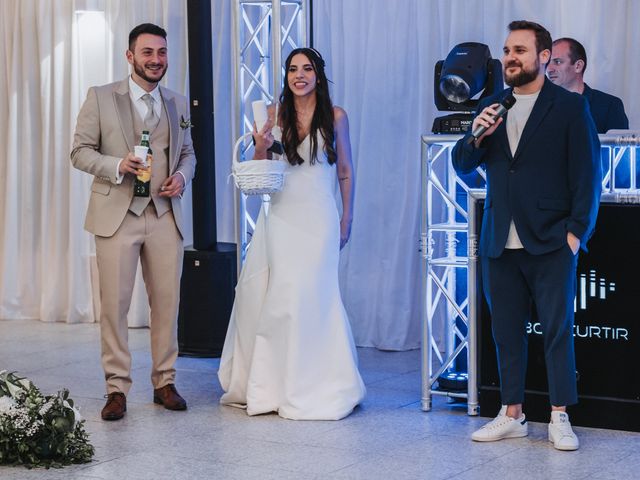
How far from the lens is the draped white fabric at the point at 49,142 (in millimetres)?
8258

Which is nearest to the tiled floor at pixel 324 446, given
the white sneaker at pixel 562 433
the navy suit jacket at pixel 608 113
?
the white sneaker at pixel 562 433

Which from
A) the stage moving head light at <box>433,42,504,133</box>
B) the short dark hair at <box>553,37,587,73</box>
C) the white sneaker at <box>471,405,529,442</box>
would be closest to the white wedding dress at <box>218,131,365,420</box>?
the stage moving head light at <box>433,42,504,133</box>

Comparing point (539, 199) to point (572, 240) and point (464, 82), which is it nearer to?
point (572, 240)

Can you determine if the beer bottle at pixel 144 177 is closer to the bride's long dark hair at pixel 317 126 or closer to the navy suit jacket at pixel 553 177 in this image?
the bride's long dark hair at pixel 317 126

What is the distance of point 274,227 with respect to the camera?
536cm

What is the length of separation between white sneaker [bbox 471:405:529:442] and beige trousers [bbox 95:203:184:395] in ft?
5.18

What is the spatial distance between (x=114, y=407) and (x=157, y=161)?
115 centimetres

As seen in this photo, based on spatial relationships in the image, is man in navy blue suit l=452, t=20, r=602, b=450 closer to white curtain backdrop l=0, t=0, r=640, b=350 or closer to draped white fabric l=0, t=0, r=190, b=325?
white curtain backdrop l=0, t=0, r=640, b=350

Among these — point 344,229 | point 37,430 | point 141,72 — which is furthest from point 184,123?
point 37,430

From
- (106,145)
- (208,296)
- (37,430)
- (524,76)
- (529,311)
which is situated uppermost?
(524,76)

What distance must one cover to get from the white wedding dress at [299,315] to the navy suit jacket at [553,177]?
97 cm

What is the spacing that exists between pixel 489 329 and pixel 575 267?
2.02 ft

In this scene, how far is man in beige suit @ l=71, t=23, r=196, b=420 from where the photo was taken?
5.18 metres

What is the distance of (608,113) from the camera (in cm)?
561
